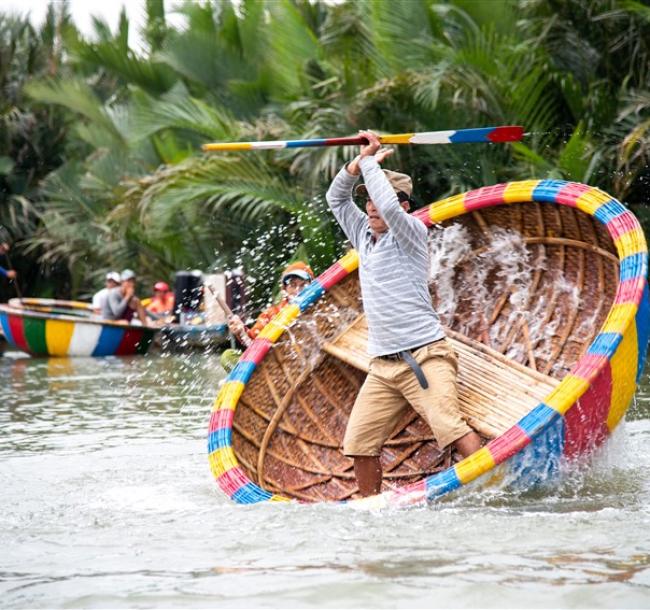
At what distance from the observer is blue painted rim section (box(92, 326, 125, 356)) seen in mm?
15258

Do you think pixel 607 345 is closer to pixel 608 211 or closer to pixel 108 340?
pixel 608 211

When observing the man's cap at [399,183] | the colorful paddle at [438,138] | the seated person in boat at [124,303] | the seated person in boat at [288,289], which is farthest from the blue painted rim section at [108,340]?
the man's cap at [399,183]

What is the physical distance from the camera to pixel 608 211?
19.2ft

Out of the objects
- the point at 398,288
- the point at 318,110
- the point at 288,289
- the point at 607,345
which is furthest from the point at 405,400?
the point at 318,110

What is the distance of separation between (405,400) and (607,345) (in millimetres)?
940

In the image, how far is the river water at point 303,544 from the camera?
420 cm

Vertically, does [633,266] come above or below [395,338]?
above

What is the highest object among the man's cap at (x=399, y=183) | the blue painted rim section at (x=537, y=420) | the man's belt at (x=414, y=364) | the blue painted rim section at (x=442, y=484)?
the man's cap at (x=399, y=183)

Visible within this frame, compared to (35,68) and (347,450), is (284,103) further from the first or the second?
(347,450)

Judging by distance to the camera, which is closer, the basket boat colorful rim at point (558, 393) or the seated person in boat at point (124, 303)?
the basket boat colorful rim at point (558, 393)

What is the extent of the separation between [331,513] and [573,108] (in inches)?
316

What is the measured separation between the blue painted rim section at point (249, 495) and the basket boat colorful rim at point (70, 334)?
10.1 meters

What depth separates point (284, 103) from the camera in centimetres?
1539

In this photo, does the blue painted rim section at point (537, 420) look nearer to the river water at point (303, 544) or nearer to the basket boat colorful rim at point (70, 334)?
the river water at point (303, 544)
